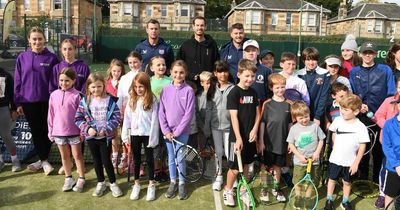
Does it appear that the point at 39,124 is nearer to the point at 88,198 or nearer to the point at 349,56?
the point at 88,198

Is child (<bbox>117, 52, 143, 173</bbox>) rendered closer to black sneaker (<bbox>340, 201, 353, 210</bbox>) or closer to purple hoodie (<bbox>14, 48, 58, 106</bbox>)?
purple hoodie (<bbox>14, 48, 58, 106</bbox>)

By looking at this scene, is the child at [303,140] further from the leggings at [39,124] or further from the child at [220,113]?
the leggings at [39,124]

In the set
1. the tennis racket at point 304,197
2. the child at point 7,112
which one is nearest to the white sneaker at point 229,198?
the tennis racket at point 304,197

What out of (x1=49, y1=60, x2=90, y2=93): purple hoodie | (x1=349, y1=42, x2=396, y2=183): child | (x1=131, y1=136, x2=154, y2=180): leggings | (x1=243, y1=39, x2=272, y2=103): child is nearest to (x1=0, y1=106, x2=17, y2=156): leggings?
(x1=49, y1=60, x2=90, y2=93): purple hoodie

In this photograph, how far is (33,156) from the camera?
595 centimetres

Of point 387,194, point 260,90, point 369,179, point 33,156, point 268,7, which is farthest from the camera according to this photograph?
point 268,7

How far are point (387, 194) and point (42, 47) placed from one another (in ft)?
15.8

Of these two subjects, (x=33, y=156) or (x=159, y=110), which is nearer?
(x=159, y=110)

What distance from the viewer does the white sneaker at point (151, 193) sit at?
15.5ft

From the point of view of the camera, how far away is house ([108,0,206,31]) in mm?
50969

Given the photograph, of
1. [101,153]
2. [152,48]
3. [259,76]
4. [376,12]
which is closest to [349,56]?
[259,76]

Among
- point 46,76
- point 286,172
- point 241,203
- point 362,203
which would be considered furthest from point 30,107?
point 362,203

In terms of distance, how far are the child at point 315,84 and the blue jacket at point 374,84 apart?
0.50 metres

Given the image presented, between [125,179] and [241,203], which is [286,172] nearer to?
[241,203]
